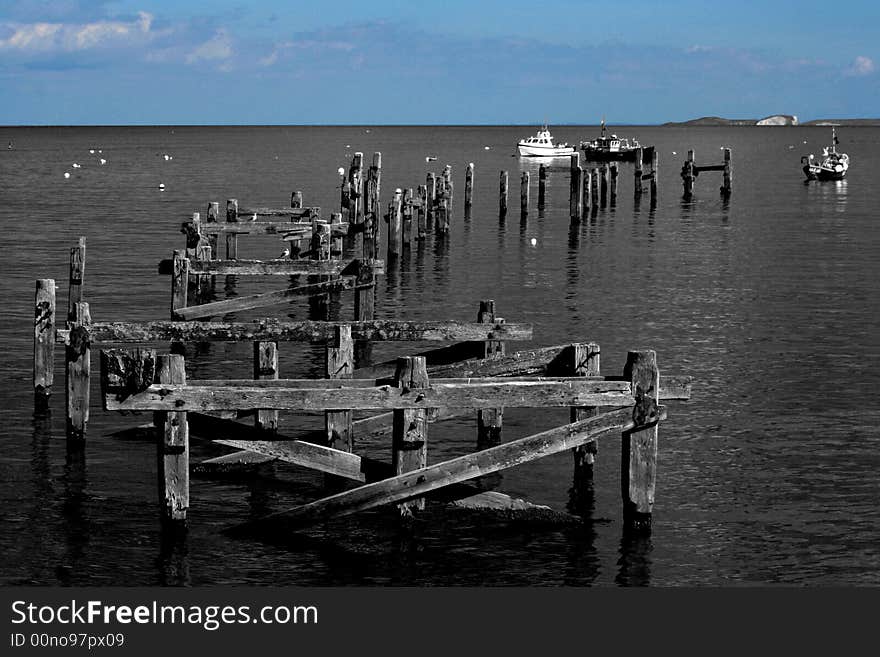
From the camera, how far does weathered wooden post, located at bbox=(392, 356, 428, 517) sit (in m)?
13.9

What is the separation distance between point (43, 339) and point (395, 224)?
26.7m

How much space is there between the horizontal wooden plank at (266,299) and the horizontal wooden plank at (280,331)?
19.4 feet

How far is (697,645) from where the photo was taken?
12.0 meters

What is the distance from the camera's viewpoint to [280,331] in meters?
17.3

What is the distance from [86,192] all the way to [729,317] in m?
63.4

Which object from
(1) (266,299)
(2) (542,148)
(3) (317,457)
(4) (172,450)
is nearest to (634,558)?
(3) (317,457)

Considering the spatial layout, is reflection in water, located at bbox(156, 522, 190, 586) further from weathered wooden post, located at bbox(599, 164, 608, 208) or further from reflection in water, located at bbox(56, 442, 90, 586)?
weathered wooden post, located at bbox(599, 164, 608, 208)

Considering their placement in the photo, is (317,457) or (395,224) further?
(395,224)

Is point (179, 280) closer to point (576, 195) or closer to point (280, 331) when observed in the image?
point (280, 331)

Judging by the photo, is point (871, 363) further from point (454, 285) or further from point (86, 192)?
point (86, 192)

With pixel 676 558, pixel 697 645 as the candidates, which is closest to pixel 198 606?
pixel 697 645

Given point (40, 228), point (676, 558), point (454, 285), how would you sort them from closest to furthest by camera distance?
point (676, 558) < point (454, 285) < point (40, 228)

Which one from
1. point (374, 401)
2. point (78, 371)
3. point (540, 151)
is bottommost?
point (78, 371)

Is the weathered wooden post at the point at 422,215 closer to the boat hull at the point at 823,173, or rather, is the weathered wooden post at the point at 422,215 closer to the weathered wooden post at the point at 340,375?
the weathered wooden post at the point at 340,375
